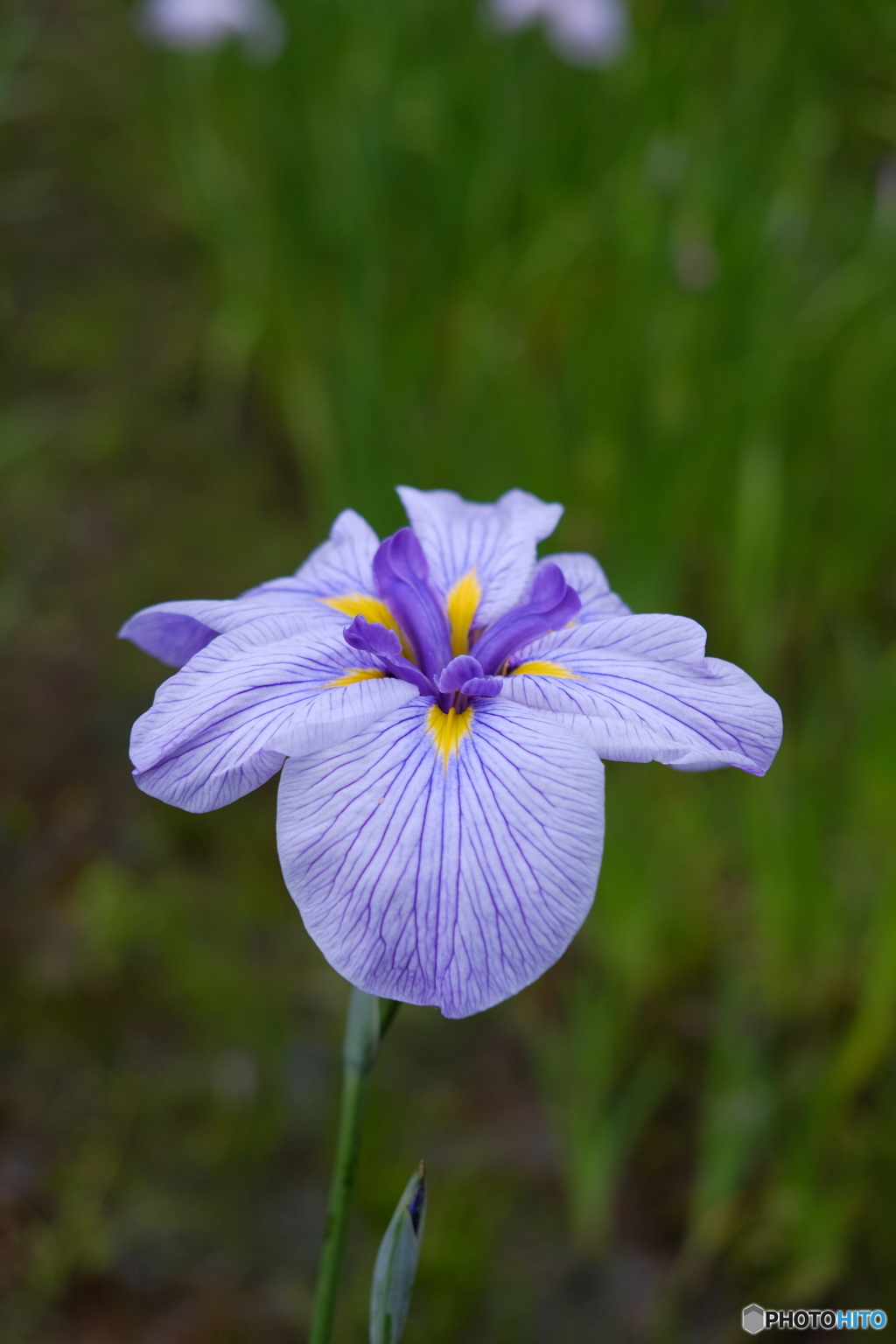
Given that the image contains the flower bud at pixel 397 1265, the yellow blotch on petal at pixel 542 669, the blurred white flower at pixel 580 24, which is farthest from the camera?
the blurred white flower at pixel 580 24

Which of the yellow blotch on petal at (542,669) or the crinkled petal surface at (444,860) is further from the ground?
the yellow blotch on petal at (542,669)

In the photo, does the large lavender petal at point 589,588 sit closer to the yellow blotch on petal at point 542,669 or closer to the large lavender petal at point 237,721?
the yellow blotch on petal at point 542,669

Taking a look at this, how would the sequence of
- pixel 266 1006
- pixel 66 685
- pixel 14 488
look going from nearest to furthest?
1. pixel 266 1006
2. pixel 66 685
3. pixel 14 488

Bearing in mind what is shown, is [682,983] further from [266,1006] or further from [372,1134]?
[266,1006]

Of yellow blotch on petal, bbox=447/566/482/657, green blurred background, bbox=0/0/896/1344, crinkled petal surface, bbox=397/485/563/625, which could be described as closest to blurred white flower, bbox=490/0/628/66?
green blurred background, bbox=0/0/896/1344

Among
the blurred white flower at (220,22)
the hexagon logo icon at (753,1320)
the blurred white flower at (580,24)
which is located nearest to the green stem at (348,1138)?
the hexagon logo icon at (753,1320)

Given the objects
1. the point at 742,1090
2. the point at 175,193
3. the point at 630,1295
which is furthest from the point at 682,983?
the point at 175,193

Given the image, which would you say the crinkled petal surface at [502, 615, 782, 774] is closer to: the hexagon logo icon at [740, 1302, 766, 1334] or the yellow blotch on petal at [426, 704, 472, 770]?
the yellow blotch on petal at [426, 704, 472, 770]
